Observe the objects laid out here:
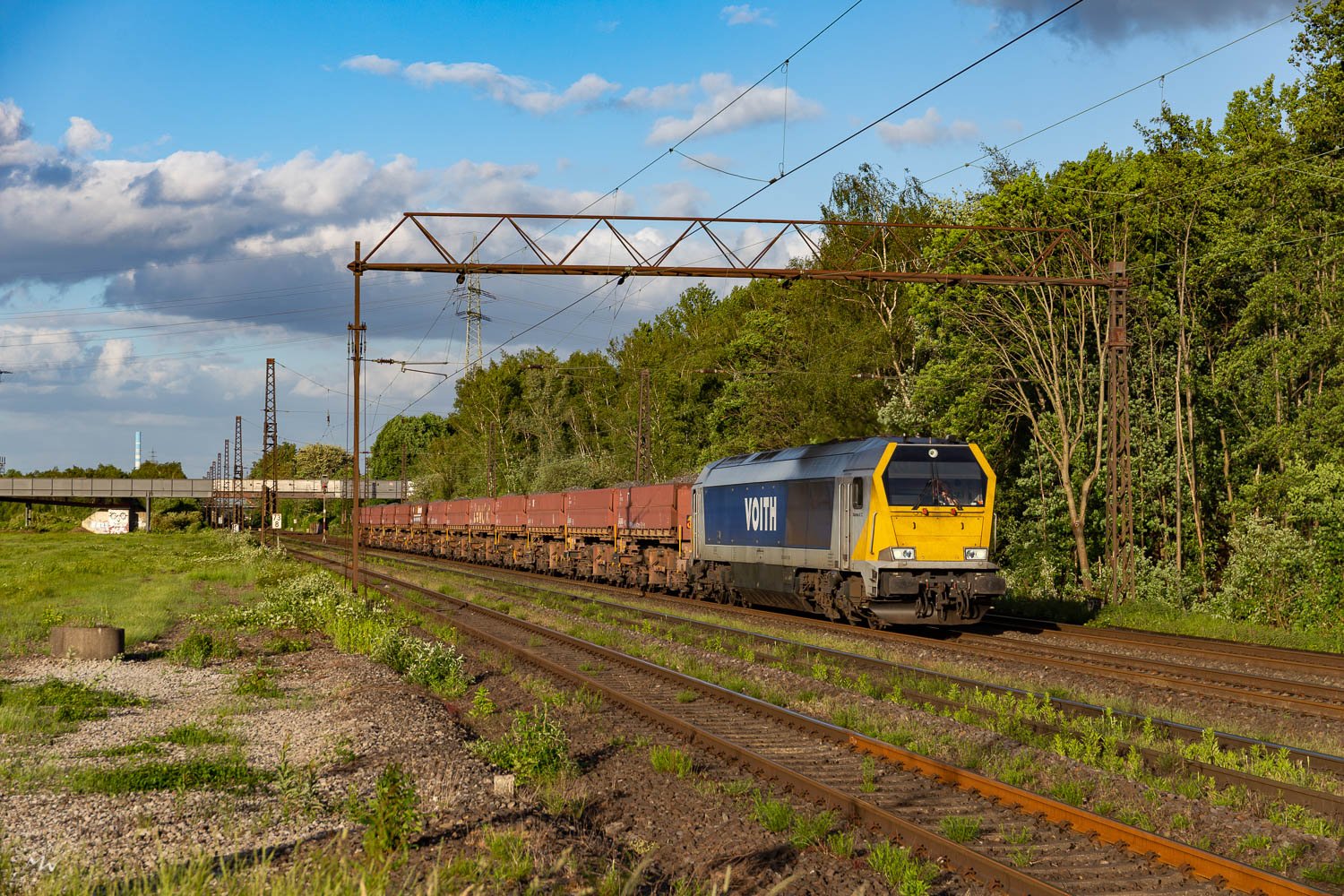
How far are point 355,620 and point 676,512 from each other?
37.4 ft

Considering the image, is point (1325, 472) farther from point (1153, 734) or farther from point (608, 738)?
point (608, 738)

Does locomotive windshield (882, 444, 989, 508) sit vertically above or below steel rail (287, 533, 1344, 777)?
above

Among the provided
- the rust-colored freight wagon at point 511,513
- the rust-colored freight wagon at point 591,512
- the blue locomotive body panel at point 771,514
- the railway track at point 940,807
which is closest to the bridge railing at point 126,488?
the rust-colored freight wagon at point 511,513

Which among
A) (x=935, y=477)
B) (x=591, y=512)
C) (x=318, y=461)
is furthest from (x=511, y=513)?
(x=318, y=461)

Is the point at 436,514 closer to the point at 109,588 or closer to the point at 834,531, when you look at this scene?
the point at 109,588

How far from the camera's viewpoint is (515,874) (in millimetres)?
6566

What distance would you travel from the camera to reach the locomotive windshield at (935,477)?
20.1 metres

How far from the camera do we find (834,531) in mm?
21047

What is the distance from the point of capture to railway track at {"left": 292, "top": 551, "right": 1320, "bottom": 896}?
6824 mm

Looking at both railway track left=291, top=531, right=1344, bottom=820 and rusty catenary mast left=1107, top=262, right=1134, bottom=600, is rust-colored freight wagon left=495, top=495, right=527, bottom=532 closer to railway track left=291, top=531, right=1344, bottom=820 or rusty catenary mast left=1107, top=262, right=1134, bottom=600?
railway track left=291, top=531, right=1344, bottom=820

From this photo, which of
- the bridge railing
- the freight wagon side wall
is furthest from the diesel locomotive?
the bridge railing

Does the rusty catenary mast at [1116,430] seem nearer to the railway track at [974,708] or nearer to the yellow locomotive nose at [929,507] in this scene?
the yellow locomotive nose at [929,507]

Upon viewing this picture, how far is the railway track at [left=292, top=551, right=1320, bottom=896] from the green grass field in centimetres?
1214

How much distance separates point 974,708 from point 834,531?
8.61 meters
